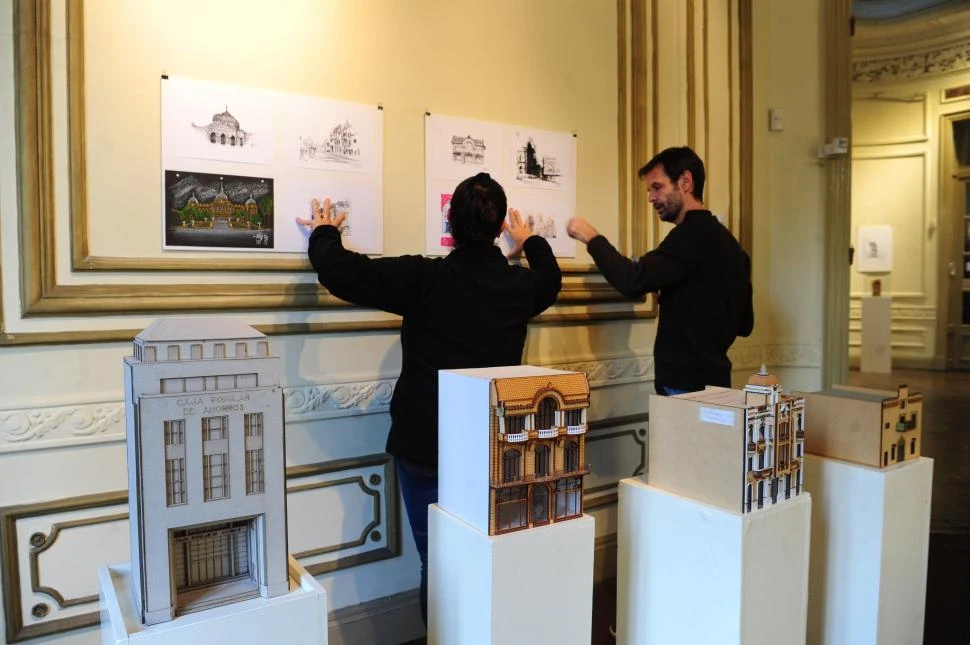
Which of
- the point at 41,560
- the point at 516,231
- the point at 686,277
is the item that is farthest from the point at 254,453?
the point at 686,277

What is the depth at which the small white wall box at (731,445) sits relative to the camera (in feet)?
5.71

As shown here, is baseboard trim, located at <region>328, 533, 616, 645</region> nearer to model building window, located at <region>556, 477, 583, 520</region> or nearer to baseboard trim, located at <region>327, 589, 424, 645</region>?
baseboard trim, located at <region>327, 589, 424, 645</region>

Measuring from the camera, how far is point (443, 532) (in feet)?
5.77

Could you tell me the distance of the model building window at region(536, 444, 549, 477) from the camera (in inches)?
65.3

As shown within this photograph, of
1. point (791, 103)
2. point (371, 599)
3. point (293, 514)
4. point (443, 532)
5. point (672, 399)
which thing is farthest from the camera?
point (791, 103)

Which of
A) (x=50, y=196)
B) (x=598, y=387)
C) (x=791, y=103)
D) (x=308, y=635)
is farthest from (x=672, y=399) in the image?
(x=791, y=103)

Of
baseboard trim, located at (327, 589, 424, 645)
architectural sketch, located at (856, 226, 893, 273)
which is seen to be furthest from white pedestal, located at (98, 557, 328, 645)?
architectural sketch, located at (856, 226, 893, 273)

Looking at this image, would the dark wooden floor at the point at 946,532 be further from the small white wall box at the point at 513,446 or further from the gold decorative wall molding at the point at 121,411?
the small white wall box at the point at 513,446

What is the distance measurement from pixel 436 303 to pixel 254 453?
0.76 metres

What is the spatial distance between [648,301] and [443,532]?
6.46 ft

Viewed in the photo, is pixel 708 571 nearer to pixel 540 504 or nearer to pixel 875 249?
pixel 540 504

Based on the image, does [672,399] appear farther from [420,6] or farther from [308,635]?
[420,6]

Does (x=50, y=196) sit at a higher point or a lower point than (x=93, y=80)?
lower

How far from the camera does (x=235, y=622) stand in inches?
53.1
